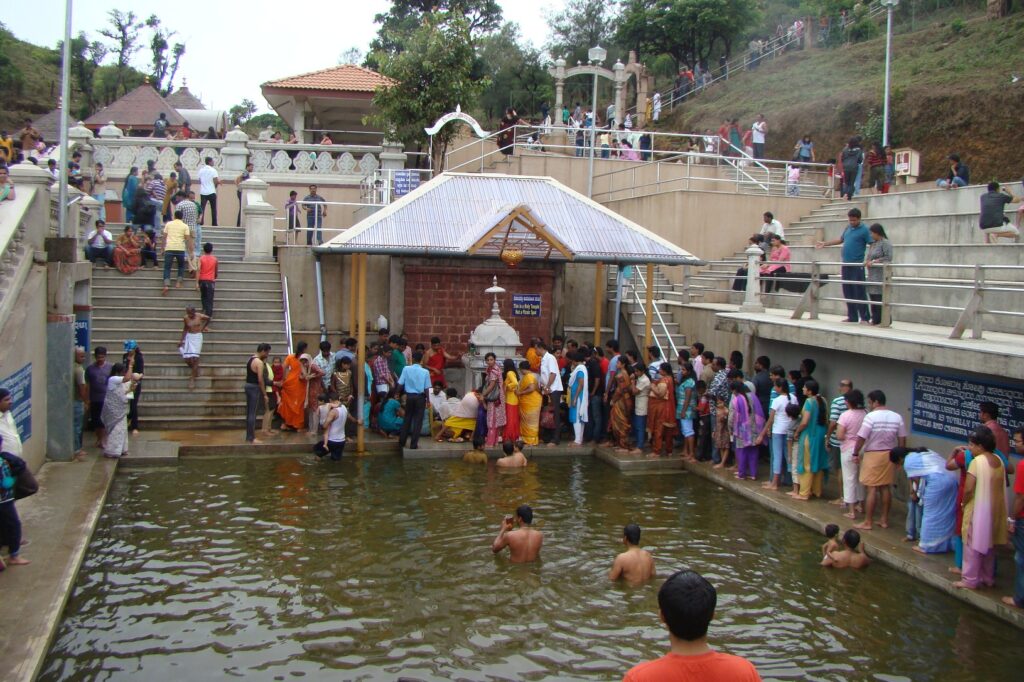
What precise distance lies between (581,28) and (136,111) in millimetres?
26146

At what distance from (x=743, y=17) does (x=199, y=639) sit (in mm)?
42989

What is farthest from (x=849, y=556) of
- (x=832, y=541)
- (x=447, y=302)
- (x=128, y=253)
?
(x=128, y=253)

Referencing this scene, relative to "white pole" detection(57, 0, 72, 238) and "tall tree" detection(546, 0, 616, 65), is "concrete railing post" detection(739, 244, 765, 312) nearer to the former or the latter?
"white pole" detection(57, 0, 72, 238)

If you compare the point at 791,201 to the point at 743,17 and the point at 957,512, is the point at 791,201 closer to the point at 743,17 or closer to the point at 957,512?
the point at 957,512

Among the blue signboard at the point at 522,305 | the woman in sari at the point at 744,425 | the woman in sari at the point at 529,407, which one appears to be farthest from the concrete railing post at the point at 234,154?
the woman in sari at the point at 744,425

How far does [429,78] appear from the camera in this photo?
25250mm

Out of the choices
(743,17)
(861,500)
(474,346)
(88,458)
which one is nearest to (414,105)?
(474,346)

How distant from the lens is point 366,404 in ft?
50.4

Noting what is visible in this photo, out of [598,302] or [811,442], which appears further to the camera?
[598,302]

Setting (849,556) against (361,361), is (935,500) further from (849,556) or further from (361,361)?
(361,361)

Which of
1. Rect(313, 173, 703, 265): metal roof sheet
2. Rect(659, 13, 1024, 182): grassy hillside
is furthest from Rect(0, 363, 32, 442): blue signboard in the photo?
Rect(659, 13, 1024, 182): grassy hillside

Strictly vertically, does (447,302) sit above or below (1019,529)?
above

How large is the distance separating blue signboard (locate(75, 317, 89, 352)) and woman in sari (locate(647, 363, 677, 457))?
888cm

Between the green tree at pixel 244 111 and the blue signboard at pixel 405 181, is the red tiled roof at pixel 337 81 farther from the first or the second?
the green tree at pixel 244 111
